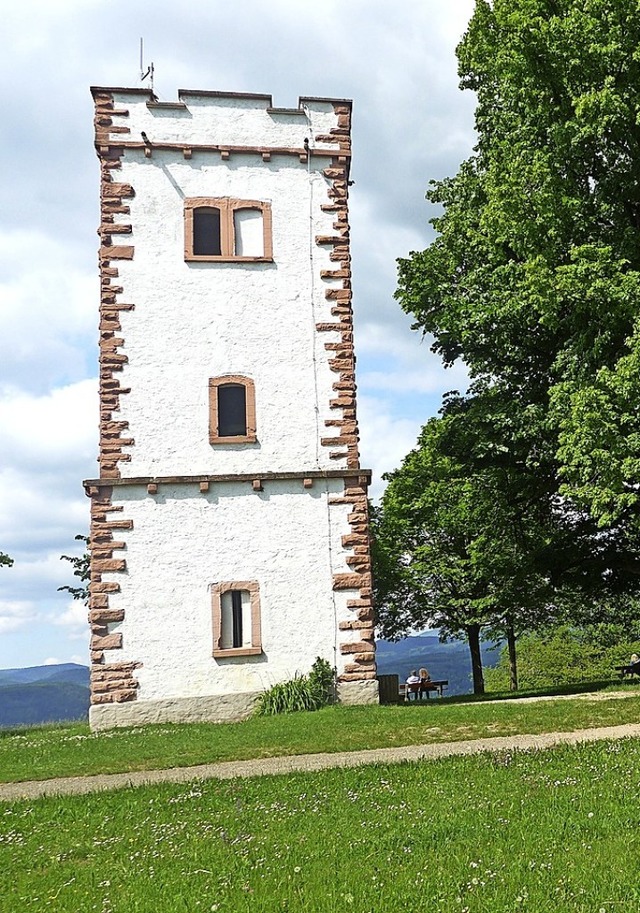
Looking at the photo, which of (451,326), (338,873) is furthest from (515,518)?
(338,873)

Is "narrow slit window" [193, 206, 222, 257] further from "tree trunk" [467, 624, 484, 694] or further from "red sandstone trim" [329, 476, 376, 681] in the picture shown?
"tree trunk" [467, 624, 484, 694]

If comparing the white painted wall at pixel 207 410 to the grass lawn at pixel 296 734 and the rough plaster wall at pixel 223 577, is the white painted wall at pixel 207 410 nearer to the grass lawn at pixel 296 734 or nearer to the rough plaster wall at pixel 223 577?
the rough plaster wall at pixel 223 577

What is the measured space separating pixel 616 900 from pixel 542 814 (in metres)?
1.83

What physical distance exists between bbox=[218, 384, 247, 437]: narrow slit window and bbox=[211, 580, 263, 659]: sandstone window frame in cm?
342

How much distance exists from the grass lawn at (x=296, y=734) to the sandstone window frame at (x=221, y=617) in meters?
1.65

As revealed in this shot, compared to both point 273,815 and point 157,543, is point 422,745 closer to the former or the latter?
point 273,815

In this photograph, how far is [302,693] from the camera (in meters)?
17.0

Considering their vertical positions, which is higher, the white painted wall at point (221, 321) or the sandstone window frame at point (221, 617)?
the white painted wall at point (221, 321)

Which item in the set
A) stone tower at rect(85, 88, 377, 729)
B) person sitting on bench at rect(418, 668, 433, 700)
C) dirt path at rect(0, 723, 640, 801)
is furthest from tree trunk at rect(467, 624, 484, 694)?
dirt path at rect(0, 723, 640, 801)

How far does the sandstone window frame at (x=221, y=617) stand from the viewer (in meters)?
17.2

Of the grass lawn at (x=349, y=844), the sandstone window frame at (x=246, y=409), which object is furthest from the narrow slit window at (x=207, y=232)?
the grass lawn at (x=349, y=844)

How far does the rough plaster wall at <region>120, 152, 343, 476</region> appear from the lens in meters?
18.4

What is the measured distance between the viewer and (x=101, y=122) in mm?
19781

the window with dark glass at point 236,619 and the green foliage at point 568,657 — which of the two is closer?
the window with dark glass at point 236,619
